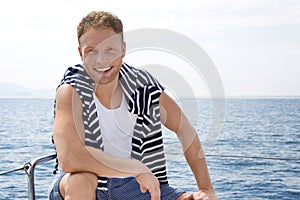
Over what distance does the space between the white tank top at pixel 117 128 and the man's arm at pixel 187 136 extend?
119 mm

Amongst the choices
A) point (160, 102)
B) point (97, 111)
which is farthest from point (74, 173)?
point (160, 102)

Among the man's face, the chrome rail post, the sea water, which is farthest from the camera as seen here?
the sea water

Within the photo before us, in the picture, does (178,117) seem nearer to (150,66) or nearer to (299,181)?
(150,66)

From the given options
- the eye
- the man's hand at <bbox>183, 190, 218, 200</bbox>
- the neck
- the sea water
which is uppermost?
the eye

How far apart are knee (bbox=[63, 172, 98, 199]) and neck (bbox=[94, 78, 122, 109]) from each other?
311 millimetres

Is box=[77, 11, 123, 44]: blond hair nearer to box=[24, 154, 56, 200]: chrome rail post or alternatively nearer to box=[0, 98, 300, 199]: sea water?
box=[0, 98, 300, 199]: sea water

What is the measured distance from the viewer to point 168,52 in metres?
1.67

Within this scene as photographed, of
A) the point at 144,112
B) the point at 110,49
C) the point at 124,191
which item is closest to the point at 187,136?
the point at 144,112

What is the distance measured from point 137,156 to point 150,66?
31cm

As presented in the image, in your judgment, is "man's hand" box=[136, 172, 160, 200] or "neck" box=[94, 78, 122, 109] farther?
"neck" box=[94, 78, 122, 109]

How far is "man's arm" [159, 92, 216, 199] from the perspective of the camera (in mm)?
1823

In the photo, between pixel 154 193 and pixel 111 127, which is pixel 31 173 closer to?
pixel 111 127

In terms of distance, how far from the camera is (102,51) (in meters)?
1.66

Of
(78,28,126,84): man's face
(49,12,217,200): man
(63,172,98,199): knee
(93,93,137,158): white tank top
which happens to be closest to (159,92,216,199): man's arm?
(49,12,217,200): man
